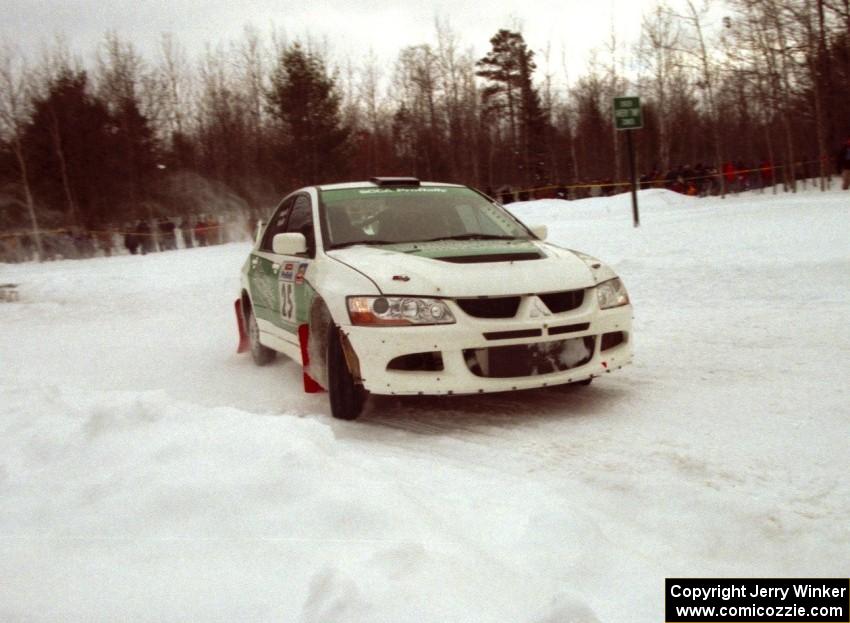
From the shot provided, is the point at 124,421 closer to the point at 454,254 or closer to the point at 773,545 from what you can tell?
the point at 454,254

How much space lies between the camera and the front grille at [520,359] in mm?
4418

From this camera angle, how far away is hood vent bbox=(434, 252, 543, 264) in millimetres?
4760

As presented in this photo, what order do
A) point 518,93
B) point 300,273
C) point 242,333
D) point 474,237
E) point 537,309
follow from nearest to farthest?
Answer: point 537,309, point 300,273, point 474,237, point 242,333, point 518,93

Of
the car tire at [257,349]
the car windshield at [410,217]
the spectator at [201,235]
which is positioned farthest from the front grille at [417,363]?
the spectator at [201,235]

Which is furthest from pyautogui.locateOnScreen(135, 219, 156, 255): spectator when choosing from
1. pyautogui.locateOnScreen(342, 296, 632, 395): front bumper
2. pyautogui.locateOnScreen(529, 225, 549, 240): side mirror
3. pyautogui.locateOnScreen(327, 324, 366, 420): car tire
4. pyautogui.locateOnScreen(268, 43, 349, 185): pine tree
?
pyautogui.locateOnScreen(342, 296, 632, 395): front bumper

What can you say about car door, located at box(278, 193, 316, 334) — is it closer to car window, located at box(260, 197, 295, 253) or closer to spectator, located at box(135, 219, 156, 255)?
car window, located at box(260, 197, 295, 253)

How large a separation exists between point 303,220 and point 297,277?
721mm

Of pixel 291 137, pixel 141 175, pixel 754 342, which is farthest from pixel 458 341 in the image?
pixel 141 175

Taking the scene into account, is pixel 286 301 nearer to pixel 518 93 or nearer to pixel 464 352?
pixel 464 352

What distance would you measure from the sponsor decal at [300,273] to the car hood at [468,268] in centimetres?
26

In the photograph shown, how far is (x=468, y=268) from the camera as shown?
4.64m

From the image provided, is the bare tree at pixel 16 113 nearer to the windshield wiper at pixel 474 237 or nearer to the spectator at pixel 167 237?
the spectator at pixel 167 237

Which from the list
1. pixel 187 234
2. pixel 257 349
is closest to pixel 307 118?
pixel 187 234

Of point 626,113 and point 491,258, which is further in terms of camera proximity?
point 626,113
